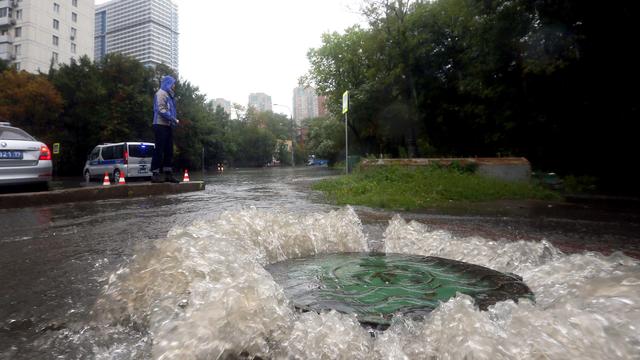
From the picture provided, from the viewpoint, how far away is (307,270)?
86.6 inches

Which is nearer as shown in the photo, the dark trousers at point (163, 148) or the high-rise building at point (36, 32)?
the dark trousers at point (163, 148)

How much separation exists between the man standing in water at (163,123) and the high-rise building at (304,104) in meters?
82.9

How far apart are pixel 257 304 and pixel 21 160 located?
6.78 m

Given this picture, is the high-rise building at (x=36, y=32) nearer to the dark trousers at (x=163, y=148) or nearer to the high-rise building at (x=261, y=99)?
the dark trousers at (x=163, y=148)

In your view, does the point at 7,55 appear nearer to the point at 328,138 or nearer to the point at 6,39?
the point at 6,39

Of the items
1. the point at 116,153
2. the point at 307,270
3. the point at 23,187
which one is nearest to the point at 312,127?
the point at 116,153

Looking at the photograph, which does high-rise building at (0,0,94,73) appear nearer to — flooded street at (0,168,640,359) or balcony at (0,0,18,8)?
balcony at (0,0,18,8)

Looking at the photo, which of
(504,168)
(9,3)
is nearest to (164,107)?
(504,168)

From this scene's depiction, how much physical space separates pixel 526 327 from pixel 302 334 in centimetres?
68

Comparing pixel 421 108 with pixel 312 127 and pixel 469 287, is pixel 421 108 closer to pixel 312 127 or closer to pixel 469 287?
pixel 469 287

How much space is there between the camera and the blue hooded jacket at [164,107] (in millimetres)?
7000

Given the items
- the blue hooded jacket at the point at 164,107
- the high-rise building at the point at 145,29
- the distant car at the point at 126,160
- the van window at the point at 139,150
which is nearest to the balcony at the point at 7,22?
the high-rise building at the point at 145,29

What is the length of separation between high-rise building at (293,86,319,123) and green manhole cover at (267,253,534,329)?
88.3 m

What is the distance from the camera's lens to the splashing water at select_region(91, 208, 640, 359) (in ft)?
3.59
